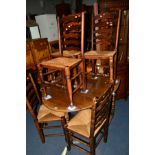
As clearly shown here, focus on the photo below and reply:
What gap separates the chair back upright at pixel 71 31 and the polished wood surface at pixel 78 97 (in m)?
0.51

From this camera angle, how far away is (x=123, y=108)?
115 inches

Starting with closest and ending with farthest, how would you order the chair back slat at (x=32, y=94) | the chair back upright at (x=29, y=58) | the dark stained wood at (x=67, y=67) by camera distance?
1. the dark stained wood at (x=67, y=67)
2. the chair back slat at (x=32, y=94)
3. the chair back upright at (x=29, y=58)

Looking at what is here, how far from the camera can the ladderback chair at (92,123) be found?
1.48 m

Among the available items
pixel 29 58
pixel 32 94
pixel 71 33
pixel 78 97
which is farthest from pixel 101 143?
pixel 29 58

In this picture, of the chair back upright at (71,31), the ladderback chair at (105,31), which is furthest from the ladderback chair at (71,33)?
the ladderback chair at (105,31)

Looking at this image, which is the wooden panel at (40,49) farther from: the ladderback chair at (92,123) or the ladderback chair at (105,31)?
the ladderback chair at (92,123)

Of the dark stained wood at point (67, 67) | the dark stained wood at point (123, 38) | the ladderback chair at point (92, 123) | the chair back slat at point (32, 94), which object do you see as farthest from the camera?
the dark stained wood at point (123, 38)

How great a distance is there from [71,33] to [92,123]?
3.90ft

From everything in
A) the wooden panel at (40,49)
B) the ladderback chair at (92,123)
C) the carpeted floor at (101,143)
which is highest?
the wooden panel at (40,49)

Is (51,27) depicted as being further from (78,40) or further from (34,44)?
(78,40)

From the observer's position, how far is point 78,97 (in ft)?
6.18
